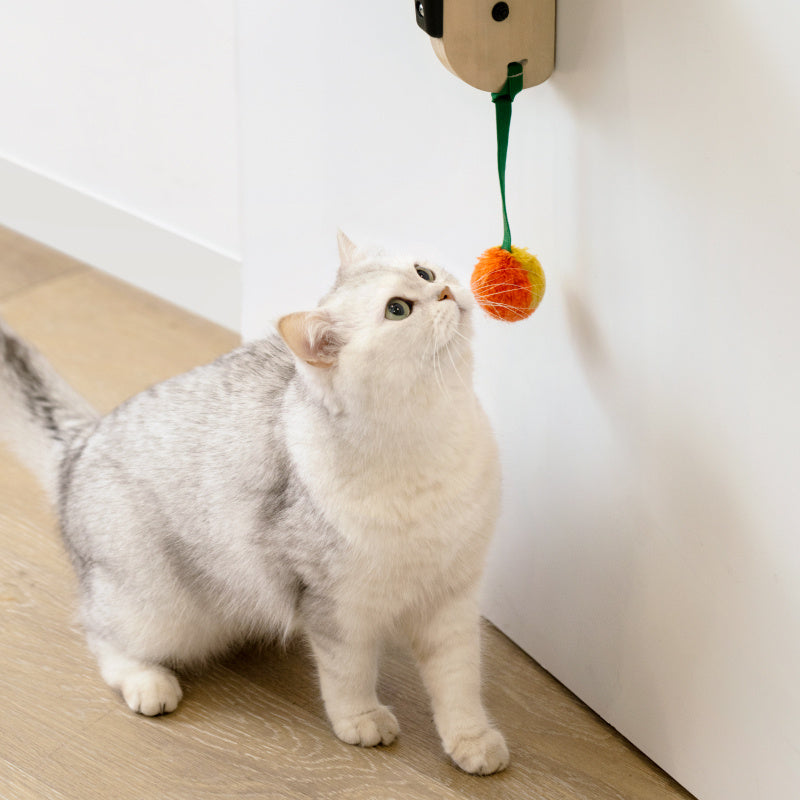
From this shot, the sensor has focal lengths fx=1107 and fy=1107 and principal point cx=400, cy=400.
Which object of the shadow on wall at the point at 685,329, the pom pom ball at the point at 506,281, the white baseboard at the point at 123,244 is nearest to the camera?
the shadow on wall at the point at 685,329

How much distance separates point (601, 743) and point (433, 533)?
40cm

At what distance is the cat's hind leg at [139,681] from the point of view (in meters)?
1.46

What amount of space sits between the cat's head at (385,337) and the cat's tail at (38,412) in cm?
53

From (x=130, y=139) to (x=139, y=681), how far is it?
1318 millimetres

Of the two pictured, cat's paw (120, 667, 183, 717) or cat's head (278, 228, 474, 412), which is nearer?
cat's head (278, 228, 474, 412)

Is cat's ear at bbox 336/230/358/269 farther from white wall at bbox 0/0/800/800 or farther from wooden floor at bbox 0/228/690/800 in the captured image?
wooden floor at bbox 0/228/690/800

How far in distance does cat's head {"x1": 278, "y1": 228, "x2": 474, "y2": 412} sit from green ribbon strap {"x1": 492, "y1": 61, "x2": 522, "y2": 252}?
124 millimetres

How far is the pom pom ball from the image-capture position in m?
1.24

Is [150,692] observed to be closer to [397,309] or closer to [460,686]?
[460,686]

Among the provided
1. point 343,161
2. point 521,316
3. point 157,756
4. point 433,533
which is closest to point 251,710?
point 157,756

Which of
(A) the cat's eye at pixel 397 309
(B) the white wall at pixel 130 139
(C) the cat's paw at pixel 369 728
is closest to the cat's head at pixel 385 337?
(A) the cat's eye at pixel 397 309

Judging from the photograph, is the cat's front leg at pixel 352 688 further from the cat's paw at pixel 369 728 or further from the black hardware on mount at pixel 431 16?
the black hardware on mount at pixel 431 16

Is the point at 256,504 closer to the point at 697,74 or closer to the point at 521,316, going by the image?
the point at 521,316

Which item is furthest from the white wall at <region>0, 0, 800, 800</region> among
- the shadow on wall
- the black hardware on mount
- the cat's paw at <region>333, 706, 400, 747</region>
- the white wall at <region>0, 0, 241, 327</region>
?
the white wall at <region>0, 0, 241, 327</region>
